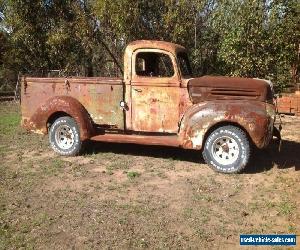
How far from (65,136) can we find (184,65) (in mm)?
2731

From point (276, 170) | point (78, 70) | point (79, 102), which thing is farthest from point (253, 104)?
point (78, 70)

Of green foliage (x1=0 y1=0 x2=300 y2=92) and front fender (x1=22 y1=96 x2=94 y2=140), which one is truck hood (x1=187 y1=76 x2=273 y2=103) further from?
green foliage (x1=0 y1=0 x2=300 y2=92)

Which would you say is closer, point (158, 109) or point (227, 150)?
point (227, 150)

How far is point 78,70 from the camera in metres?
20.5

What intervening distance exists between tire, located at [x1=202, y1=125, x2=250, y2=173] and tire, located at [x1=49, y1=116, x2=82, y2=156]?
255cm

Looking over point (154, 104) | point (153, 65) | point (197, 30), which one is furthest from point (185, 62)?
point (197, 30)

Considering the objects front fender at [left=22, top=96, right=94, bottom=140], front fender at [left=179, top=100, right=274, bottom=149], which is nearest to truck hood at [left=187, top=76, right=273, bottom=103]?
front fender at [left=179, top=100, right=274, bottom=149]

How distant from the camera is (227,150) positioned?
7.09 metres

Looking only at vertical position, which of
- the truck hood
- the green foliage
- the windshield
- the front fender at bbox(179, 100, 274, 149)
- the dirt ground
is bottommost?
the dirt ground

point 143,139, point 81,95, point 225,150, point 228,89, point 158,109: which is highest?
point 228,89

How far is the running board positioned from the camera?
7.41 m

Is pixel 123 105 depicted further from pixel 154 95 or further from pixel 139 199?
pixel 139 199

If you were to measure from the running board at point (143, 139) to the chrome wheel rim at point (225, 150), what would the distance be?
0.68 m

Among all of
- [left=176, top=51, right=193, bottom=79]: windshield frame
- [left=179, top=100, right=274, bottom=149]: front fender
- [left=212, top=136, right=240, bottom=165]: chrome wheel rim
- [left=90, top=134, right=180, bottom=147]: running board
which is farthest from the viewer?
[left=176, top=51, right=193, bottom=79]: windshield frame
